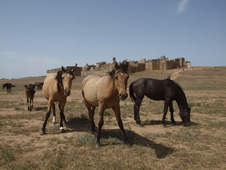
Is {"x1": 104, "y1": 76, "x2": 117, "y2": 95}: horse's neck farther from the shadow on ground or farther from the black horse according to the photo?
the black horse

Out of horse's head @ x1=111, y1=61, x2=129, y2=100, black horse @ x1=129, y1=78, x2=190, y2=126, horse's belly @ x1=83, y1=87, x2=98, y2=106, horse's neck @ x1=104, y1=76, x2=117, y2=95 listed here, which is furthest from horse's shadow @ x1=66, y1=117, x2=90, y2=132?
horse's head @ x1=111, y1=61, x2=129, y2=100

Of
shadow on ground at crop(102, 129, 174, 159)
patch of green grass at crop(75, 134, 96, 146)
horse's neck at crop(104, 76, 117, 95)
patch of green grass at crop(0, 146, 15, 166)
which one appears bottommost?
shadow on ground at crop(102, 129, 174, 159)

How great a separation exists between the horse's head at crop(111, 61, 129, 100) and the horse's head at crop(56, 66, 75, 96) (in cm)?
216

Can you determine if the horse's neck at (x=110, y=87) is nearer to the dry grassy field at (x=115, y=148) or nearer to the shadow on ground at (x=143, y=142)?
the dry grassy field at (x=115, y=148)

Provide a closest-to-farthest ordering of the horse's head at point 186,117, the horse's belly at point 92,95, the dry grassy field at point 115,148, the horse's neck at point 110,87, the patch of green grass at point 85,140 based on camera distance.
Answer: the dry grassy field at point 115,148 → the horse's neck at point 110,87 → the patch of green grass at point 85,140 → the horse's belly at point 92,95 → the horse's head at point 186,117

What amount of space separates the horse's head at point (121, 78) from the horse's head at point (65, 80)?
216 cm

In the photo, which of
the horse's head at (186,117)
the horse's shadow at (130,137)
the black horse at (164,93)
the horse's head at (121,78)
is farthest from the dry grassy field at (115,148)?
the horse's head at (121,78)

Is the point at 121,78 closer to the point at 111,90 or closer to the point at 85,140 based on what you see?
the point at 111,90

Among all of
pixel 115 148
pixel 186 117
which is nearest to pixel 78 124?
pixel 115 148

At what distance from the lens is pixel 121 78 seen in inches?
195

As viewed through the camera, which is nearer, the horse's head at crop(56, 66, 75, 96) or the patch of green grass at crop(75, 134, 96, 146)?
the patch of green grass at crop(75, 134, 96, 146)

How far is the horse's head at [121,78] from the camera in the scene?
4770 mm

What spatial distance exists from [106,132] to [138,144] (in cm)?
180

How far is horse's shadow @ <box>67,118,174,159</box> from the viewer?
536 centimetres
